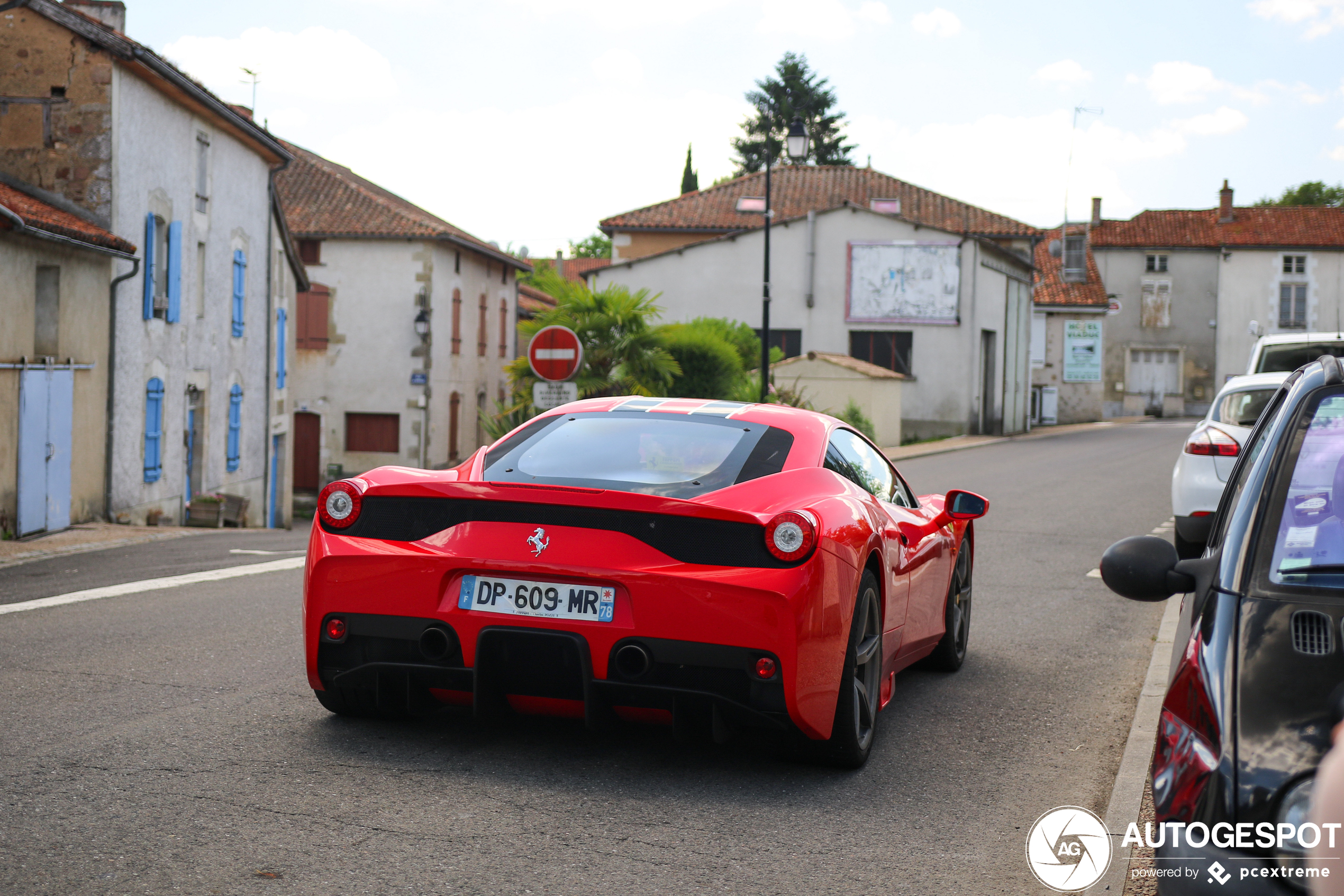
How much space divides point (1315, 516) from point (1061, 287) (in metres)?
60.7

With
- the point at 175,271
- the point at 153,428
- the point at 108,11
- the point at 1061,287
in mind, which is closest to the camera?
the point at 153,428

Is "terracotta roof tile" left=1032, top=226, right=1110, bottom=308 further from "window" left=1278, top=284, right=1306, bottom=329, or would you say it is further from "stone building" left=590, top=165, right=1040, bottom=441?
"stone building" left=590, top=165, right=1040, bottom=441

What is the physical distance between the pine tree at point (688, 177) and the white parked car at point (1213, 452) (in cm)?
7382

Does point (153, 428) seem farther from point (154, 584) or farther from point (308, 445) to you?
point (308, 445)

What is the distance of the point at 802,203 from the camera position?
5209cm

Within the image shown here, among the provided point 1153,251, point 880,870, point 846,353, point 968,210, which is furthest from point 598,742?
point 1153,251

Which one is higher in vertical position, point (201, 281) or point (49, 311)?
point (201, 281)

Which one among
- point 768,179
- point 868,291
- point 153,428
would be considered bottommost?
point 153,428

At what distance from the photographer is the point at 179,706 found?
529 centimetres

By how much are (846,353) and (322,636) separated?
38.4 m

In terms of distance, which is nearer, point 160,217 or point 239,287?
point 160,217

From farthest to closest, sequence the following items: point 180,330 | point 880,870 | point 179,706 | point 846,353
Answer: point 846,353
point 180,330
point 179,706
point 880,870

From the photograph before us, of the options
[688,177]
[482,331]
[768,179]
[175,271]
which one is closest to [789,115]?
[688,177]

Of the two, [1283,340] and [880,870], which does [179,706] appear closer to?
[880,870]
